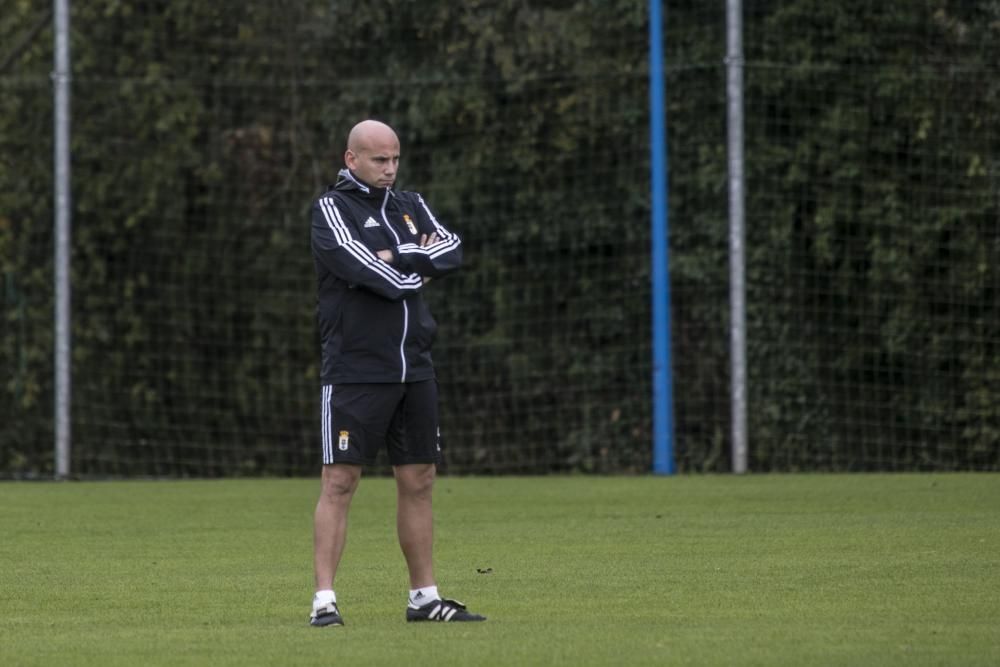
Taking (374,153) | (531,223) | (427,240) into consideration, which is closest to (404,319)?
(427,240)

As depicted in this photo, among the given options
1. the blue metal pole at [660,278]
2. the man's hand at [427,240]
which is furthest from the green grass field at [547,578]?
the blue metal pole at [660,278]

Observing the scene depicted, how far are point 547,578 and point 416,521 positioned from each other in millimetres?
1080

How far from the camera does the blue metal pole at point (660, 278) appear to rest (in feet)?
42.7

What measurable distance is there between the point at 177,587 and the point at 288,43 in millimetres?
8602

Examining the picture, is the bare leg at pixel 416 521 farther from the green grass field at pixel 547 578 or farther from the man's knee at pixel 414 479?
the green grass field at pixel 547 578

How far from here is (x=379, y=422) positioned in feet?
19.3

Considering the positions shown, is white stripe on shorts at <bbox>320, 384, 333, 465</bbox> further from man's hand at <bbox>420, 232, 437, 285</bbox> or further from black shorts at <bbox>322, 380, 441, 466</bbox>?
man's hand at <bbox>420, 232, 437, 285</bbox>

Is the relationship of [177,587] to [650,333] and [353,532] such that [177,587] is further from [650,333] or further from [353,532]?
[650,333]

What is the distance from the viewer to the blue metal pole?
1302 cm

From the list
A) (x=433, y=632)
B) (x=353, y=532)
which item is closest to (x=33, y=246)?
(x=353, y=532)

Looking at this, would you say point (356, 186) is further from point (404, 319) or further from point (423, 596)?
point (423, 596)

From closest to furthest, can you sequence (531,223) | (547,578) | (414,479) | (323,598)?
(323,598) < (414,479) < (547,578) < (531,223)

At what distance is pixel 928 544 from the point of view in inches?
304

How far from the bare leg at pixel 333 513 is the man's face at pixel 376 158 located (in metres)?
0.91
